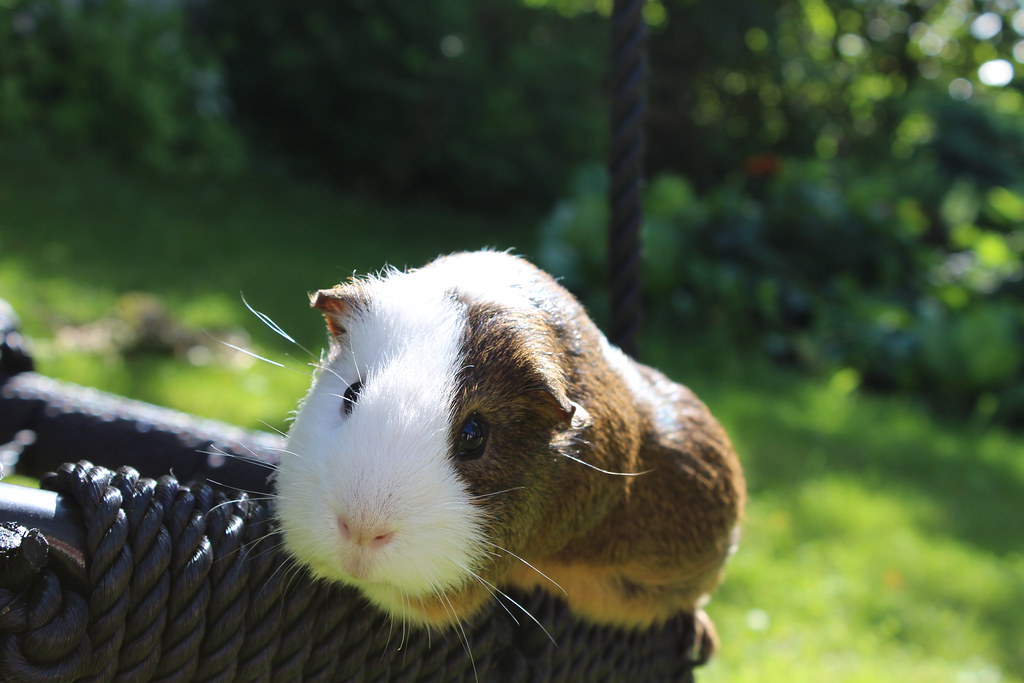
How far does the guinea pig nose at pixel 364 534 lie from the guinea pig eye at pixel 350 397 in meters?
0.15

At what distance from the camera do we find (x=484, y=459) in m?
1.05

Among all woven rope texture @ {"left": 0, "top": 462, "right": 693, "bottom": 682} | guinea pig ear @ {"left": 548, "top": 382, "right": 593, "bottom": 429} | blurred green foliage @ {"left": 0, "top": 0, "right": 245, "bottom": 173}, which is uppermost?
blurred green foliage @ {"left": 0, "top": 0, "right": 245, "bottom": 173}

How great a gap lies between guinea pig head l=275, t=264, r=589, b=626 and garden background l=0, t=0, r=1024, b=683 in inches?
6.7

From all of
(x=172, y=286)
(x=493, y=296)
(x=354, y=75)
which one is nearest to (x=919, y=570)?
(x=493, y=296)

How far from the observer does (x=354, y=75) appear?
31.6 feet

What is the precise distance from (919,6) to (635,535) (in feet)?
48.5

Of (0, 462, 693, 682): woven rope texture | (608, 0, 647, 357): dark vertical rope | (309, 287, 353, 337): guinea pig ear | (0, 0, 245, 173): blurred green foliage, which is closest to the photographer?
(0, 462, 693, 682): woven rope texture

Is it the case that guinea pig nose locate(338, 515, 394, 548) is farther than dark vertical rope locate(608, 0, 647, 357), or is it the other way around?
dark vertical rope locate(608, 0, 647, 357)

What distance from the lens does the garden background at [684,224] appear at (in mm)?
3965

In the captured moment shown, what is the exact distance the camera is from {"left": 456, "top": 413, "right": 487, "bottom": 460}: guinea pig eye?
1036mm

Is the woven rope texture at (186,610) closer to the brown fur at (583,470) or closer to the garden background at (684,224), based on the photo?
the brown fur at (583,470)

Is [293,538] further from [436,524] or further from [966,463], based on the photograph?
[966,463]

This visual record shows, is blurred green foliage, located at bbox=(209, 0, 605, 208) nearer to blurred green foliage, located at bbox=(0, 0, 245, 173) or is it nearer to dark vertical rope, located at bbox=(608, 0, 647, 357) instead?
blurred green foliage, located at bbox=(0, 0, 245, 173)

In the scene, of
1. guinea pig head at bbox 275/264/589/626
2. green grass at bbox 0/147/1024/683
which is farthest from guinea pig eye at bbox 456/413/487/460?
green grass at bbox 0/147/1024/683
